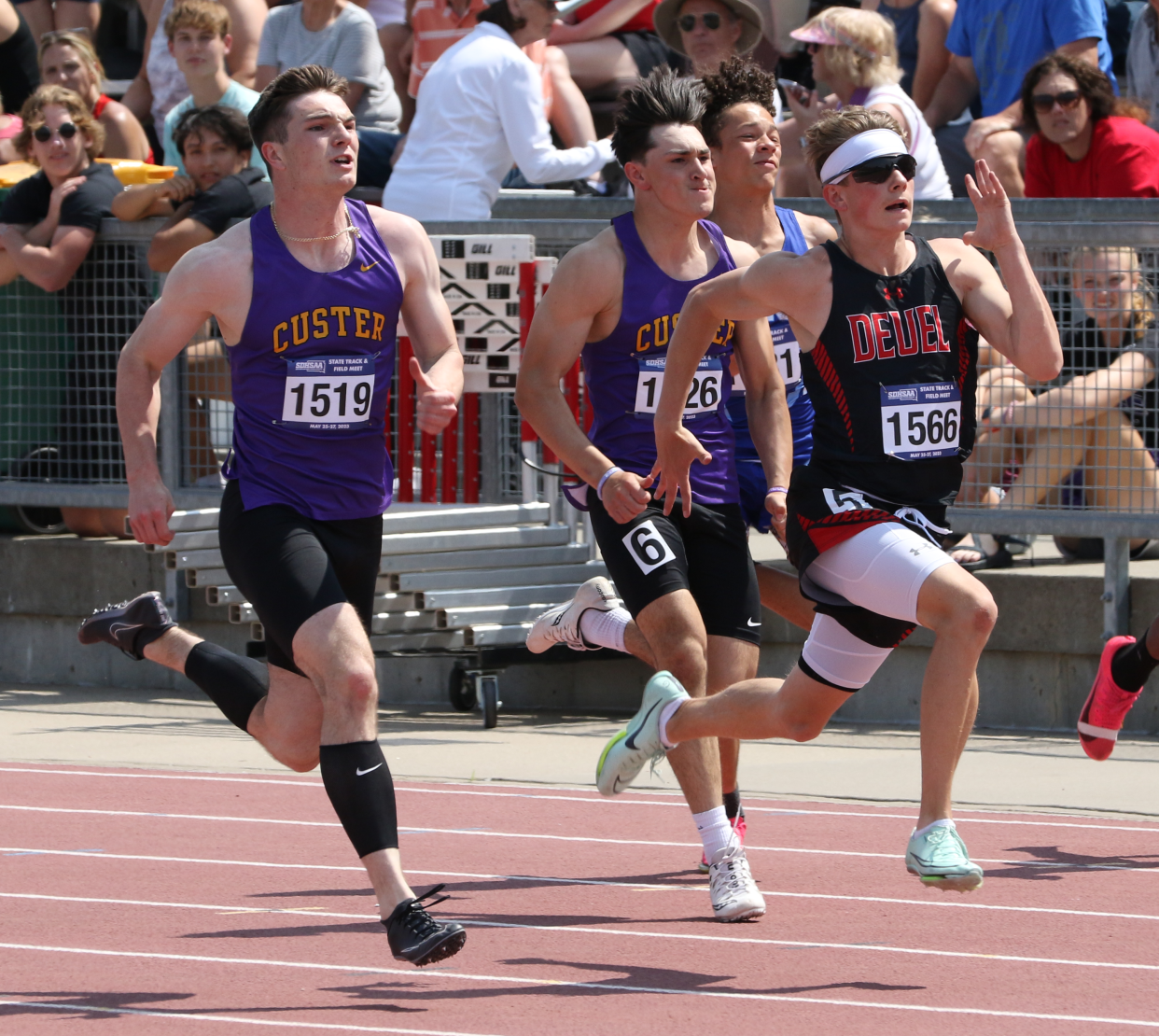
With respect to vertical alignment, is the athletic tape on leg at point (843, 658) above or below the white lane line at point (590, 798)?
above

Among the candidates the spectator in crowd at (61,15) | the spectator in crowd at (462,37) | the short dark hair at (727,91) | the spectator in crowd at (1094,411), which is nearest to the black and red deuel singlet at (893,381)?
the short dark hair at (727,91)

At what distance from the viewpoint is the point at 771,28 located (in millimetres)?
12812

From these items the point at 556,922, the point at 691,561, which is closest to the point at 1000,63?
the point at 691,561

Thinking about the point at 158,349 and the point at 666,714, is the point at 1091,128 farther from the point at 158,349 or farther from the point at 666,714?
the point at 158,349

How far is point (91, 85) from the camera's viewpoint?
39.8 feet

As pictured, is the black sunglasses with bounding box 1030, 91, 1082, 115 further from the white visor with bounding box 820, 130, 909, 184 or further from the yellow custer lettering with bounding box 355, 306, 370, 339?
the yellow custer lettering with bounding box 355, 306, 370, 339

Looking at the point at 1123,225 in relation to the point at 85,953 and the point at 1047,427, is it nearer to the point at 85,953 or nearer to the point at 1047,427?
the point at 1047,427

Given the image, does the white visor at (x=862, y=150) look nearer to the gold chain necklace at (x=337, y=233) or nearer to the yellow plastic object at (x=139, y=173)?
the gold chain necklace at (x=337, y=233)

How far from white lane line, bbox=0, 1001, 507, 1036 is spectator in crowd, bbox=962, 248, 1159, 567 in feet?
17.0

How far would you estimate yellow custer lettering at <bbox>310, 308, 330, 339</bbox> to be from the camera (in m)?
5.67

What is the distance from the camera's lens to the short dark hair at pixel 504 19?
10.3 m

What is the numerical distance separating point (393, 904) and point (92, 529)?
692cm

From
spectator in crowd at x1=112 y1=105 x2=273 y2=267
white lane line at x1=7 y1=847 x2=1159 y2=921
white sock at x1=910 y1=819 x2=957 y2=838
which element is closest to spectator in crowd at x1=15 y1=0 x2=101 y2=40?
spectator in crowd at x1=112 y1=105 x2=273 y2=267

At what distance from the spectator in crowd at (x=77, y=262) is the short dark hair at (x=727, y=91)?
466 centimetres
